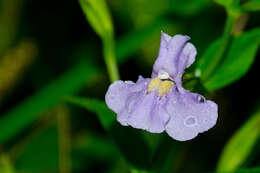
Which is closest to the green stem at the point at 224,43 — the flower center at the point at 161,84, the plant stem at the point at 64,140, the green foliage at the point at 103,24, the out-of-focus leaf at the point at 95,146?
the flower center at the point at 161,84

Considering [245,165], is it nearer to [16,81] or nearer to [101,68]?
[101,68]

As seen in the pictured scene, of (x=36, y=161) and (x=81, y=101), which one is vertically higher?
(x=81, y=101)

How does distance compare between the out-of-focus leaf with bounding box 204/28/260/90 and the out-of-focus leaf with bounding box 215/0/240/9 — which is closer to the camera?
the out-of-focus leaf with bounding box 215/0/240/9

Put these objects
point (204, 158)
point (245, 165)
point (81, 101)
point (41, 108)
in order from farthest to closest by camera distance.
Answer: point (204, 158) < point (41, 108) < point (245, 165) < point (81, 101)

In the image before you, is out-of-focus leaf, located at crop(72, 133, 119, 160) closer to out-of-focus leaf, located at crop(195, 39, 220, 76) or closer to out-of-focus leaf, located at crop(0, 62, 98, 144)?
out-of-focus leaf, located at crop(0, 62, 98, 144)

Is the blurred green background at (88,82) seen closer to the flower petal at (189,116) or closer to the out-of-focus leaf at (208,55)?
the out-of-focus leaf at (208,55)

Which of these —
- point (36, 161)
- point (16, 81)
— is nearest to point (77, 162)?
point (36, 161)

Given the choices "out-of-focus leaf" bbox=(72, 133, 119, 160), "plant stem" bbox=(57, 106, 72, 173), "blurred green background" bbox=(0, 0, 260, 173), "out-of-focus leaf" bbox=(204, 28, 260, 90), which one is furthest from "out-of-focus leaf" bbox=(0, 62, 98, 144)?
"out-of-focus leaf" bbox=(204, 28, 260, 90)
